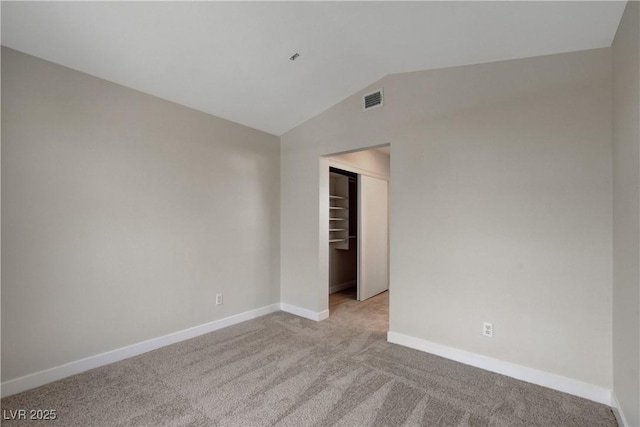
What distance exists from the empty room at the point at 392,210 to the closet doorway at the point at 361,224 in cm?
120

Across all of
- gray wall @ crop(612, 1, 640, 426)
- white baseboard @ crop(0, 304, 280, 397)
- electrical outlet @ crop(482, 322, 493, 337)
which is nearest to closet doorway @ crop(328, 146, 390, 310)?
white baseboard @ crop(0, 304, 280, 397)

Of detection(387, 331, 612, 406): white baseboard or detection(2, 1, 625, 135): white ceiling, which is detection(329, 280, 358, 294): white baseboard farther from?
detection(2, 1, 625, 135): white ceiling

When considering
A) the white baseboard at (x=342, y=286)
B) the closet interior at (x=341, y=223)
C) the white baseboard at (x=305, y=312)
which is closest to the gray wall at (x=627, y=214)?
the white baseboard at (x=305, y=312)

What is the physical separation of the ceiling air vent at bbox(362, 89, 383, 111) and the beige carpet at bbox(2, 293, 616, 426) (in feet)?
8.34

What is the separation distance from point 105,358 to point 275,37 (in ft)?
10.2

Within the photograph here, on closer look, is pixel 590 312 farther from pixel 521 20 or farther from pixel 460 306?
pixel 521 20

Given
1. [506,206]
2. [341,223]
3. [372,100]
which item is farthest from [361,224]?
[506,206]

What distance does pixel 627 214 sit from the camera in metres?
1.71

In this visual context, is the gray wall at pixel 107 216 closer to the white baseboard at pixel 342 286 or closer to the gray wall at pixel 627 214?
the white baseboard at pixel 342 286

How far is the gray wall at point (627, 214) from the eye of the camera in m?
1.55

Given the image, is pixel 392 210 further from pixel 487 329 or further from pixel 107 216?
pixel 107 216

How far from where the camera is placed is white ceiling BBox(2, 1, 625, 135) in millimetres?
1940

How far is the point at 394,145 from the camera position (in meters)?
3.04

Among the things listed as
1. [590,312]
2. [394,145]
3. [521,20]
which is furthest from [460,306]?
[521,20]
